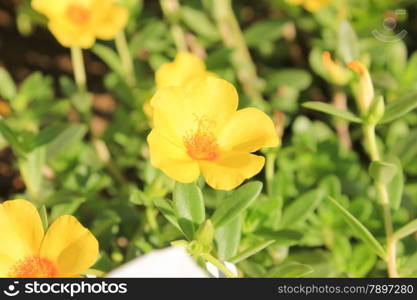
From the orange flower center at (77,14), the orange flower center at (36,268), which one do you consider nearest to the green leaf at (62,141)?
the orange flower center at (77,14)

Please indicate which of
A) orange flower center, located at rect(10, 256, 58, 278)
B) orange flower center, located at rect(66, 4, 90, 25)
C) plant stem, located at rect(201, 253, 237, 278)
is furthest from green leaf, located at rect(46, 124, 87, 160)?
plant stem, located at rect(201, 253, 237, 278)

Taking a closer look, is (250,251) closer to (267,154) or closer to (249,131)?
(249,131)

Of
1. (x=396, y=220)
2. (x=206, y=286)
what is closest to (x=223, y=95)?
(x=206, y=286)

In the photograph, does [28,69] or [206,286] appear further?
[28,69]

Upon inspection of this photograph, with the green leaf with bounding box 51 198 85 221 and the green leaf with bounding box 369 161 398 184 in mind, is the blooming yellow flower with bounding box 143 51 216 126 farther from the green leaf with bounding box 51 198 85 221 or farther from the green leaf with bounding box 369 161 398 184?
the green leaf with bounding box 369 161 398 184

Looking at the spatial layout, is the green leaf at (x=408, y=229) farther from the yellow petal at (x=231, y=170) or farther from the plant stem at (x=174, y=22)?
the plant stem at (x=174, y=22)

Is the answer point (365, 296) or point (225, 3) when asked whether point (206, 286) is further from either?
point (225, 3)

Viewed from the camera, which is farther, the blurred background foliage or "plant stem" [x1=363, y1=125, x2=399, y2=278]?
the blurred background foliage
